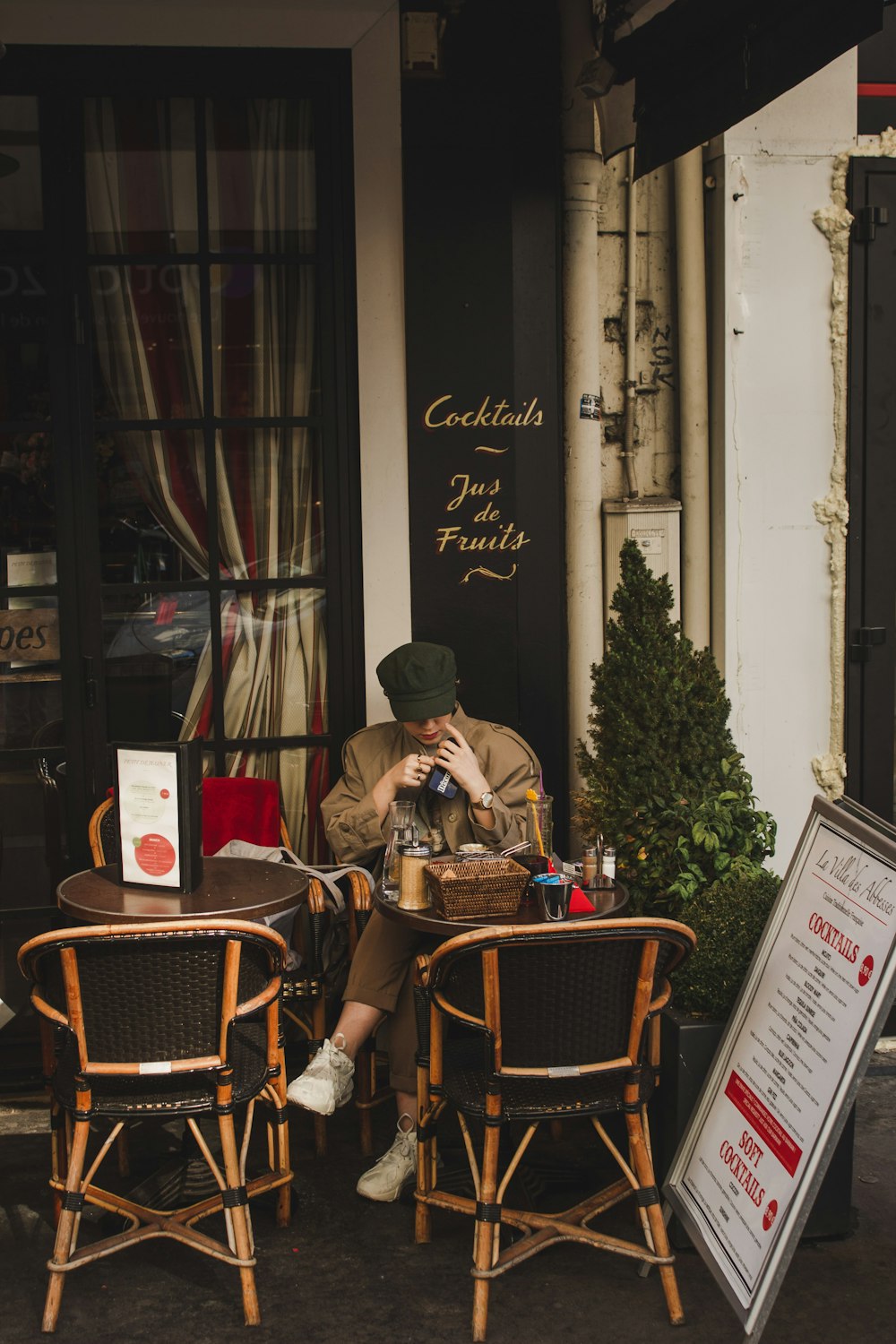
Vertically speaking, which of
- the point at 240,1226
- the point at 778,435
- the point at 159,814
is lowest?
the point at 240,1226

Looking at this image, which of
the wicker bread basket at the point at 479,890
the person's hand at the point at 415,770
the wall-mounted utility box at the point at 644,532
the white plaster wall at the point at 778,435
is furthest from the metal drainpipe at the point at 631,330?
the wicker bread basket at the point at 479,890

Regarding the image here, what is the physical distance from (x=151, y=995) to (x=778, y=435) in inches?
127

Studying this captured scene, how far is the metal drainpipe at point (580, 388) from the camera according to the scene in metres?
4.97

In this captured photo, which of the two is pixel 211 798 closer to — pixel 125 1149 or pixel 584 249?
pixel 125 1149

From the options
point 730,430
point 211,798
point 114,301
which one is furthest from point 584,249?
point 211,798

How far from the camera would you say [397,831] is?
13.0 feet

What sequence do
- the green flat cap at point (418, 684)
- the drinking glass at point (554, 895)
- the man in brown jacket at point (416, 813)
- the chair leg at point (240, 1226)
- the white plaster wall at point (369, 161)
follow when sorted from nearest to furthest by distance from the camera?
1. the chair leg at point (240, 1226)
2. the drinking glass at point (554, 895)
3. the man in brown jacket at point (416, 813)
4. the green flat cap at point (418, 684)
5. the white plaster wall at point (369, 161)

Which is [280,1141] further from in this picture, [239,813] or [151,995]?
[239,813]

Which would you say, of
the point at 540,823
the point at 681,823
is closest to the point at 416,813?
the point at 540,823

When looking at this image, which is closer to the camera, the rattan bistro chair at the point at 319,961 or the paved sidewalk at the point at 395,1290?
the paved sidewalk at the point at 395,1290

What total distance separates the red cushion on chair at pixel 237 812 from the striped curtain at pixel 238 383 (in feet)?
0.85

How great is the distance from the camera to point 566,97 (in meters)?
4.95

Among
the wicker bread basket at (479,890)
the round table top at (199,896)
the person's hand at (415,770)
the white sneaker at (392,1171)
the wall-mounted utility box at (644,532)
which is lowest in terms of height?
the white sneaker at (392,1171)

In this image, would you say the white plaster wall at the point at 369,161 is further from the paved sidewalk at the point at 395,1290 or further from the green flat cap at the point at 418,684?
the paved sidewalk at the point at 395,1290
